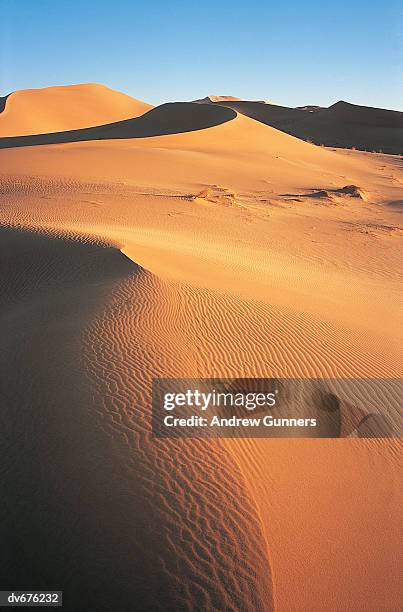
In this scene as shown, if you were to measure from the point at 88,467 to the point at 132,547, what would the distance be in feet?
2.36

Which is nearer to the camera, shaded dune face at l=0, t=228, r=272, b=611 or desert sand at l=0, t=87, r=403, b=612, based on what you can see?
shaded dune face at l=0, t=228, r=272, b=611

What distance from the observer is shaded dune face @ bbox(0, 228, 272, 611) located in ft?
9.51

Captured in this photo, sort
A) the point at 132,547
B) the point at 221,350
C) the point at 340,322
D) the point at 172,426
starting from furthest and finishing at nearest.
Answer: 1. the point at 340,322
2. the point at 221,350
3. the point at 172,426
4. the point at 132,547

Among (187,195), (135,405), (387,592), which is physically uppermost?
(187,195)

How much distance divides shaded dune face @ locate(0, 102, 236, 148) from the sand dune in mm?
15413

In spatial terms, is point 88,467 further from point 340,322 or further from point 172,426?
point 340,322

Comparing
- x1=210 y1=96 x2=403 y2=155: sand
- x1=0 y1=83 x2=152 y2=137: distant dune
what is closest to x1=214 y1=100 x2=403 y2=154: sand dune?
x1=210 y1=96 x2=403 y2=155: sand

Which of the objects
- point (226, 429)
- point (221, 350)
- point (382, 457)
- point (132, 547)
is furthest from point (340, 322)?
point (132, 547)

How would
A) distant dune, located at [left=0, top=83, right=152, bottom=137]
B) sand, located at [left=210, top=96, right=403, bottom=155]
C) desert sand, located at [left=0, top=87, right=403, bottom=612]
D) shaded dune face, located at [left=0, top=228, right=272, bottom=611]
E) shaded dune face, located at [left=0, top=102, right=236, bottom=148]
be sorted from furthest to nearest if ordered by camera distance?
distant dune, located at [left=0, top=83, right=152, bottom=137] < sand, located at [left=210, top=96, right=403, bottom=155] < shaded dune face, located at [left=0, top=102, right=236, bottom=148] < desert sand, located at [left=0, top=87, right=403, bottom=612] < shaded dune face, located at [left=0, top=228, right=272, bottom=611]

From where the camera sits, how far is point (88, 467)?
357 cm

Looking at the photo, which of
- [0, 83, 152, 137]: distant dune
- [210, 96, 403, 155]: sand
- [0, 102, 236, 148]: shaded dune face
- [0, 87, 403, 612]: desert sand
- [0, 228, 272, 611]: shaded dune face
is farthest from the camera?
[0, 83, 152, 137]: distant dune

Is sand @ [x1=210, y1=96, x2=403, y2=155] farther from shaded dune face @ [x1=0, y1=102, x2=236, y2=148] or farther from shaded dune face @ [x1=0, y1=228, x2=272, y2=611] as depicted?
shaded dune face @ [x1=0, y1=228, x2=272, y2=611]

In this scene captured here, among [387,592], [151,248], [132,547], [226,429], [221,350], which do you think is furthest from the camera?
Answer: [151,248]

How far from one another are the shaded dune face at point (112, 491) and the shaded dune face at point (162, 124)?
2620cm
